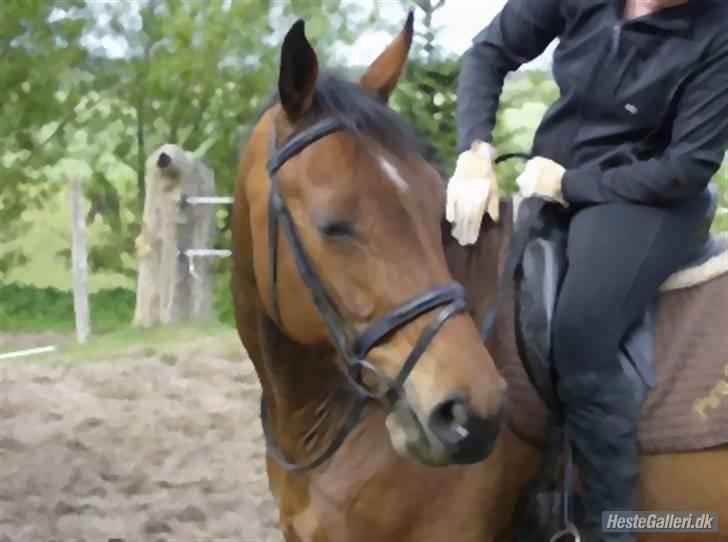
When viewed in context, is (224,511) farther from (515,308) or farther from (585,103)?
(585,103)

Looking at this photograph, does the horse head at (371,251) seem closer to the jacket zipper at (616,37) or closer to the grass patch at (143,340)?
the jacket zipper at (616,37)

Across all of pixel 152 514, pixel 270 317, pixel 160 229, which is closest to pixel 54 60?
pixel 160 229

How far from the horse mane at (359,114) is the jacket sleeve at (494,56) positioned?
24cm

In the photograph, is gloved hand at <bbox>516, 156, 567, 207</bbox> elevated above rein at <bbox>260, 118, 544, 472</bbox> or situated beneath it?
elevated above

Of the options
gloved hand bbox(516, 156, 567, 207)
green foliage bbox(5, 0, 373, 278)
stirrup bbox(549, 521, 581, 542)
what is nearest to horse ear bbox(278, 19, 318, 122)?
gloved hand bbox(516, 156, 567, 207)

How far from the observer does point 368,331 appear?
3.72 ft

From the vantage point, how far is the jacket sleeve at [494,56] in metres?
1.43

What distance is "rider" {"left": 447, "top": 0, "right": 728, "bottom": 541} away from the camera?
1.26 metres

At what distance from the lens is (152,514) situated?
2.70 metres

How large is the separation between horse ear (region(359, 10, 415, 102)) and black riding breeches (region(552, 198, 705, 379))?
36 cm

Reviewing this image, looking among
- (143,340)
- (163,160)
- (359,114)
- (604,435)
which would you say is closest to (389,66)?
(359,114)

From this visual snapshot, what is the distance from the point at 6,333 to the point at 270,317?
2295 millimetres

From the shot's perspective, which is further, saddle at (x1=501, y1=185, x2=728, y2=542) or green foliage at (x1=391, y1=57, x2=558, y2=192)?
green foliage at (x1=391, y1=57, x2=558, y2=192)

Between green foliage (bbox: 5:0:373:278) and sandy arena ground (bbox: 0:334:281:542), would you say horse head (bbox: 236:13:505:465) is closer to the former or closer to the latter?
sandy arena ground (bbox: 0:334:281:542)
